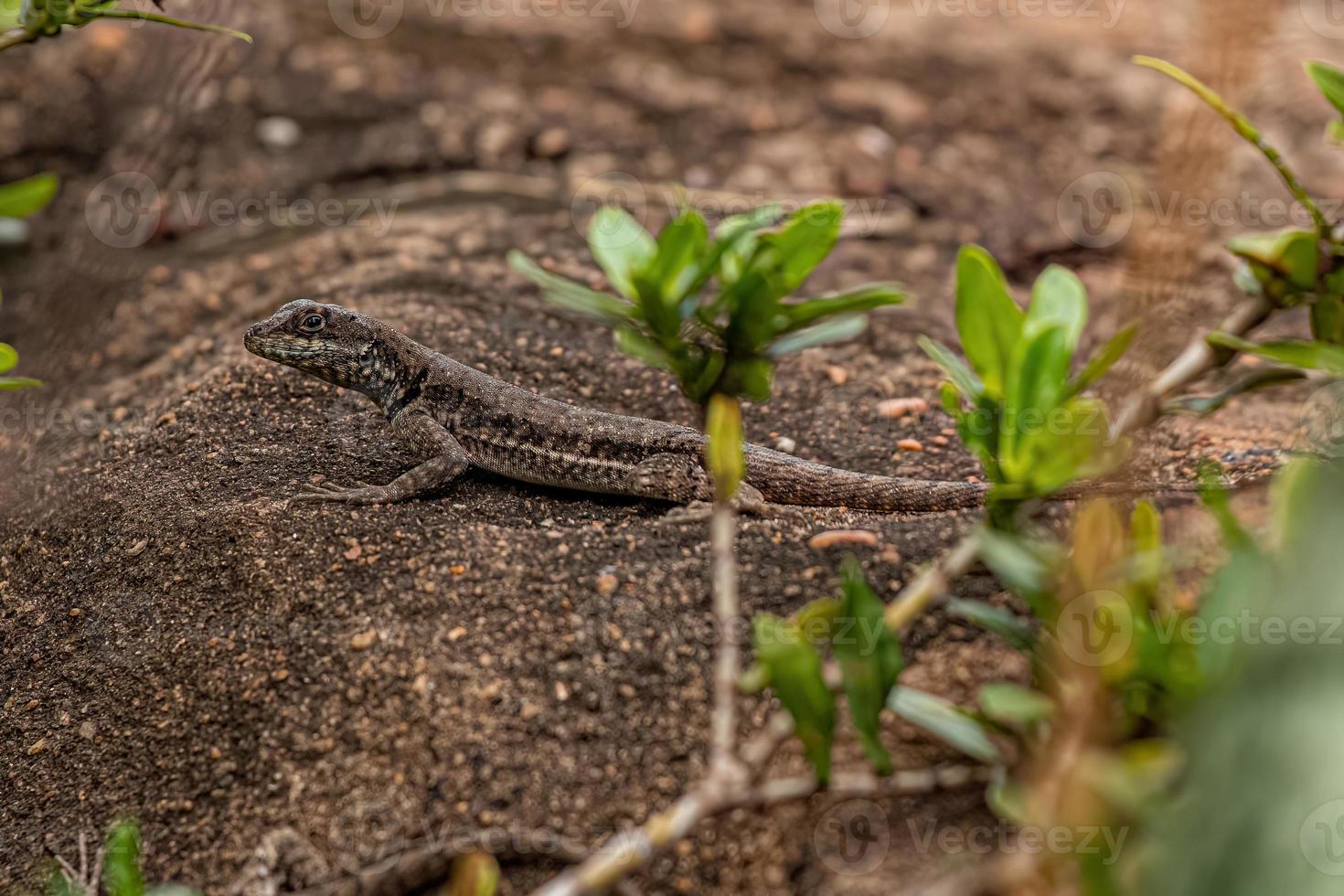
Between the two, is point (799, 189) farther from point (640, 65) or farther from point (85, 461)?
point (85, 461)

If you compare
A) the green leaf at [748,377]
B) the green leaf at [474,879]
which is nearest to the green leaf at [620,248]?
the green leaf at [748,377]

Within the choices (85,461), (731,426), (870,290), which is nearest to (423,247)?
(85,461)

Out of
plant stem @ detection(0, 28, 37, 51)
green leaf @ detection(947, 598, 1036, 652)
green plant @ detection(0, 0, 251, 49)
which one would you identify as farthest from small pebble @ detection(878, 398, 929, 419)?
plant stem @ detection(0, 28, 37, 51)

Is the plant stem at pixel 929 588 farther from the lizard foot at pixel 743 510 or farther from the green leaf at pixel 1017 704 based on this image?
the lizard foot at pixel 743 510

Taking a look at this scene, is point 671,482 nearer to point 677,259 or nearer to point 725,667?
point 677,259

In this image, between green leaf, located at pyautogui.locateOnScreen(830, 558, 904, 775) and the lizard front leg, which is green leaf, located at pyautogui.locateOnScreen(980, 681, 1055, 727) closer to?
green leaf, located at pyautogui.locateOnScreen(830, 558, 904, 775)

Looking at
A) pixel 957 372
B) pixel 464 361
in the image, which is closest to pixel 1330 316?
pixel 957 372
